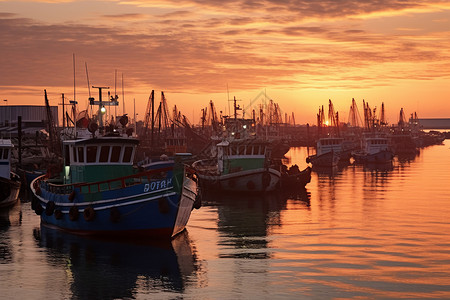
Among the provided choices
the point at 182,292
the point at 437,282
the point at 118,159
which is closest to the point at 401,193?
the point at 118,159

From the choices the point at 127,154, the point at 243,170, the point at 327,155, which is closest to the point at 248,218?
the point at 127,154

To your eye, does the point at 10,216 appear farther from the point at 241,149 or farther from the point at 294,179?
the point at 294,179

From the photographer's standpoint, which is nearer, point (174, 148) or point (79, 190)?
point (79, 190)

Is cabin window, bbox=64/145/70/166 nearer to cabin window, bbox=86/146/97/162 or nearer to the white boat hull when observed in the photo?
cabin window, bbox=86/146/97/162

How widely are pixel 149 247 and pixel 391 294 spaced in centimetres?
1215

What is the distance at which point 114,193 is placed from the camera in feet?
103

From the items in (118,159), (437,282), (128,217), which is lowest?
(437,282)

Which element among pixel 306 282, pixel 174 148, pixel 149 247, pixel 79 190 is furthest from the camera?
pixel 174 148

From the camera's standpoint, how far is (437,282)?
24.4 meters

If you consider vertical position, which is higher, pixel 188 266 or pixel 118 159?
pixel 118 159

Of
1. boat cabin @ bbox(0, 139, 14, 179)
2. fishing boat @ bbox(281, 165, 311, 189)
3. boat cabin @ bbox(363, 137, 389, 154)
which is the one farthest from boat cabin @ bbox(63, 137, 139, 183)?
boat cabin @ bbox(363, 137, 389, 154)

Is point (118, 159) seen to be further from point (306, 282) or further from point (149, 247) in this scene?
point (306, 282)

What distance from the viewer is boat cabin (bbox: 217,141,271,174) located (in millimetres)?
59156

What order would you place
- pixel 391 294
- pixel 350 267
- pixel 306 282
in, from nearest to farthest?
pixel 391 294
pixel 306 282
pixel 350 267
